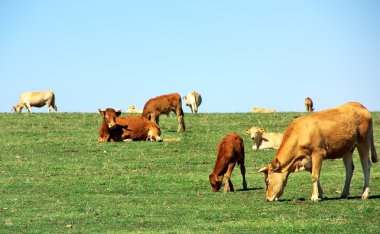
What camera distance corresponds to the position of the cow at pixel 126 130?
3412 centimetres

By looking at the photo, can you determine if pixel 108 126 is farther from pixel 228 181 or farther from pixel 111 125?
pixel 228 181

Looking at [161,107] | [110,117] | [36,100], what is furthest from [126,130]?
[36,100]

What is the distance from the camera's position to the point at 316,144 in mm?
19844

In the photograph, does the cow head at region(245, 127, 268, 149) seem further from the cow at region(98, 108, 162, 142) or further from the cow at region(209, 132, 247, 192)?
the cow at region(209, 132, 247, 192)

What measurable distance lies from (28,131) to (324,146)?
19.5m

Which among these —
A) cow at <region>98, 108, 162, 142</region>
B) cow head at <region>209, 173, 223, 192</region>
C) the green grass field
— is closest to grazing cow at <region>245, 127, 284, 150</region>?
the green grass field

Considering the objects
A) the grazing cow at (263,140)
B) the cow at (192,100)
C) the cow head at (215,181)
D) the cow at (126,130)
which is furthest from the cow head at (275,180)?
the cow at (192,100)

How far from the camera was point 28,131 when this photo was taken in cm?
3653

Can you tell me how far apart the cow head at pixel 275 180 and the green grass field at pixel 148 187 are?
1.17 ft

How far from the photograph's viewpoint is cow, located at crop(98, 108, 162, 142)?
34125mm

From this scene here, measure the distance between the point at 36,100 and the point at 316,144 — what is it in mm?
38788

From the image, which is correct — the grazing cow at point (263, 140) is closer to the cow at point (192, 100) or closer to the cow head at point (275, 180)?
the cow head at point (275, 180)

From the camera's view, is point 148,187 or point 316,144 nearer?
point 316,144

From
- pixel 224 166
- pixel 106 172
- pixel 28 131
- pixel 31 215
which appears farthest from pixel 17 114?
pixel 31 215
